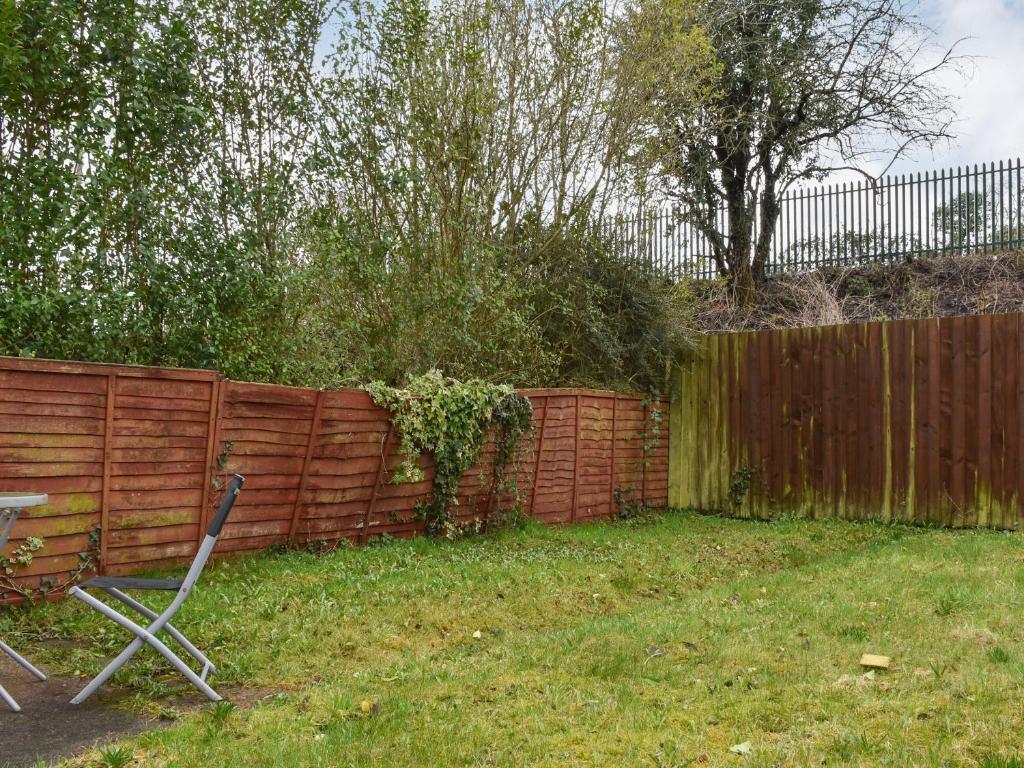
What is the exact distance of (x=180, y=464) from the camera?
672 cm

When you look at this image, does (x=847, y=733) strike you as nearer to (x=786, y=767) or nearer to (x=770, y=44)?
(x=786, y=767)

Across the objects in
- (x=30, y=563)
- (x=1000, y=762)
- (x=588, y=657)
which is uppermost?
(x=30, y=563)

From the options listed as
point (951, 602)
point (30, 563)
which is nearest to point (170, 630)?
point (30, 563)

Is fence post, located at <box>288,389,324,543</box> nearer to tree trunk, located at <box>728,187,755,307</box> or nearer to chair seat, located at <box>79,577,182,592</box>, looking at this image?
chair seat, located at <box>79,577,182,592</box>

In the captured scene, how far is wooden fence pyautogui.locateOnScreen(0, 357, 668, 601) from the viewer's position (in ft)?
18.9

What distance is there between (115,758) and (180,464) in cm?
370

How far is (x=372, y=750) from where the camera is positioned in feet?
11.1

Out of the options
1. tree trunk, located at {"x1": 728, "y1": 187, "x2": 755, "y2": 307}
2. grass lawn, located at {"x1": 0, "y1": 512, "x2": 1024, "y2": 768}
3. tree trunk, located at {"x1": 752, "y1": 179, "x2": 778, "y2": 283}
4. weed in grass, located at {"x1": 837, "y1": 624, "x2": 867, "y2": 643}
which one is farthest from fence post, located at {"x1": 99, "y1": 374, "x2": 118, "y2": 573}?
tree trunk, located at {"x1": 752, "y1": 179, "x2": 778, "y2": 283}

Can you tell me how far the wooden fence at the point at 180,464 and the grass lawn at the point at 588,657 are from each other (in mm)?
460

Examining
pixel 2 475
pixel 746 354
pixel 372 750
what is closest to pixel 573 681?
pixel 372 750

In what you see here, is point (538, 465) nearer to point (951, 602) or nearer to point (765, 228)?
point (951, 602)

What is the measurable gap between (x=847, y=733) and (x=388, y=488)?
5.89 metres

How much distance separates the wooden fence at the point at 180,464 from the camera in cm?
575

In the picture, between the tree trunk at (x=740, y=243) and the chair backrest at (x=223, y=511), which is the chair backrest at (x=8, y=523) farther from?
the tree trunk at (x=740, y=243)
